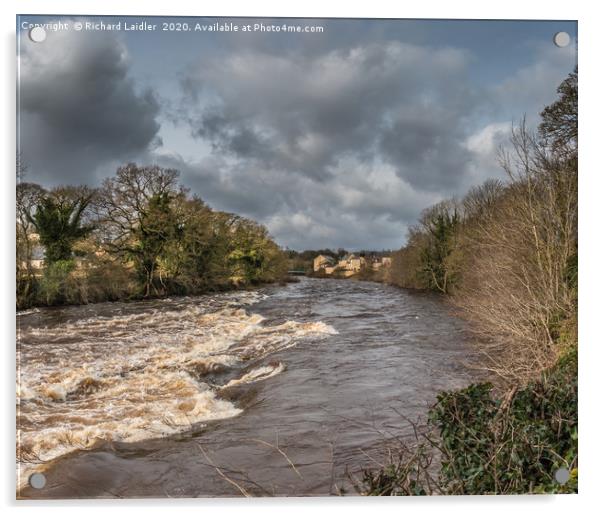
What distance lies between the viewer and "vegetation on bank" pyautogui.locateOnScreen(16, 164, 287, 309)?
14.7ft

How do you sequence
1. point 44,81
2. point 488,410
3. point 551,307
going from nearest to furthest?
point 488,410 < point 44,81 < point 551,307

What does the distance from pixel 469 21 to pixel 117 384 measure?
14.9ft

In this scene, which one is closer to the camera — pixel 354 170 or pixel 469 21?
pixel 469 21

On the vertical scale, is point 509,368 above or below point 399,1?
below

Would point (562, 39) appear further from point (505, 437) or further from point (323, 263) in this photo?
point (505, 437)

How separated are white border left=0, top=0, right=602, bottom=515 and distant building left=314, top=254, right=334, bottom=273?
2.09m

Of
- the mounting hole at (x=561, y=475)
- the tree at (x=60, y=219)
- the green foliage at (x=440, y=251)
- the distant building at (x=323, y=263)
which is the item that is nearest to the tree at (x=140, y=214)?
the tree at (x=60, y=219)

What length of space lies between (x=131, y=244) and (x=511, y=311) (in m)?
3.88

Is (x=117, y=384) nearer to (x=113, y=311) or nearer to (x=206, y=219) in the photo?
(x=113, y=311)

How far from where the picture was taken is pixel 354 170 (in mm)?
4879

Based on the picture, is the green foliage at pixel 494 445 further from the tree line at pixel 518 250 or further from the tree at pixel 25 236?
the tree at pixel 25 236

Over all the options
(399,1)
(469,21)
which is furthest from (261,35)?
(469,21)

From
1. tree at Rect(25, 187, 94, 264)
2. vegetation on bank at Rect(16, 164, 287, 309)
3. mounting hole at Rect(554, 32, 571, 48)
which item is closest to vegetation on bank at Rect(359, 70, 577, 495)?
mounting hole at Rect(554, 32, 571, 48)

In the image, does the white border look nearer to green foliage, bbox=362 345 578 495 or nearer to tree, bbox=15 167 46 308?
tree, bbox=15 167 46 308
